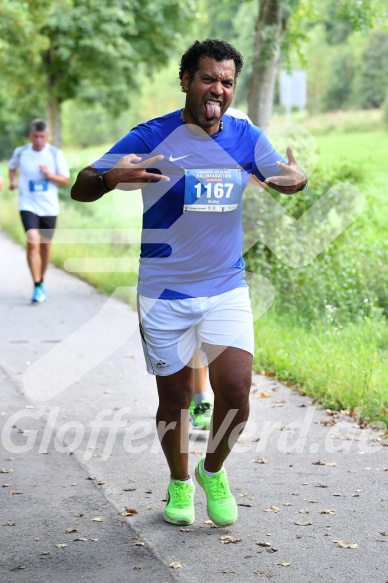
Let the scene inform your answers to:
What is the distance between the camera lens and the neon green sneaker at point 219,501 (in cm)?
499

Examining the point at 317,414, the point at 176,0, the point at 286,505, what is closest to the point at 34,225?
the point at 317,414

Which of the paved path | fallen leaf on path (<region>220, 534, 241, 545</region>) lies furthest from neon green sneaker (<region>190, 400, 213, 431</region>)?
fallen leaf on path (<region>220, 534, 241, 545</region>)

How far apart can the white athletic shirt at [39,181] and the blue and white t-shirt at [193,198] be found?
7.84 metres

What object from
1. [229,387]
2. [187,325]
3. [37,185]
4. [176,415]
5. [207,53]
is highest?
[207,53]

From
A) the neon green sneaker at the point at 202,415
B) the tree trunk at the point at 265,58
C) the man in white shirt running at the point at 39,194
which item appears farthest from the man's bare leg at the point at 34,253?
the neon green sneaker at the point at 202,415

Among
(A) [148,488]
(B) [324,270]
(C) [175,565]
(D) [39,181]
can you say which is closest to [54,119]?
(D) [39,181]

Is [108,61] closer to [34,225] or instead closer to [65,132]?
[34,225]

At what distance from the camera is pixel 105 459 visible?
6.33 meters

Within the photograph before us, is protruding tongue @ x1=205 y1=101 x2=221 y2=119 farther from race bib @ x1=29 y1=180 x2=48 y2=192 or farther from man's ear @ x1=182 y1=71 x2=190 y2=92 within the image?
race bib @ x1=29 y1=180 x2=48 y2=192

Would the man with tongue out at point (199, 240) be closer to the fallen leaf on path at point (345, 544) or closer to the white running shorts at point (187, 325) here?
the white running shorts at point (187, 325)

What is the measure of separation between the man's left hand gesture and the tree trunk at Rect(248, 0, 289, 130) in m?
6.89

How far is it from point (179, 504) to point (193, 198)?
146cm

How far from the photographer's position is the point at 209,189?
4777 mm

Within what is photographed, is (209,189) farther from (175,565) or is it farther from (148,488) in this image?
(148,488)
